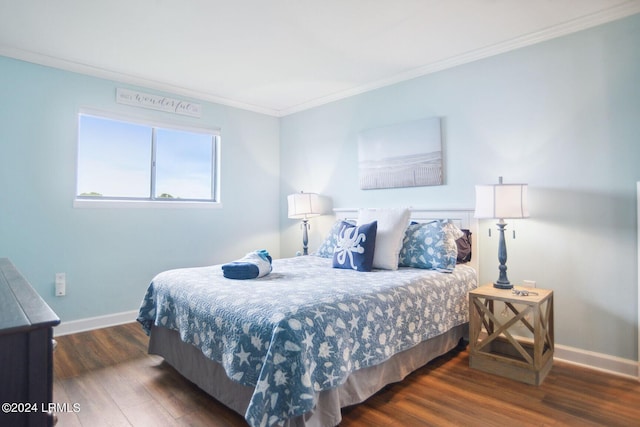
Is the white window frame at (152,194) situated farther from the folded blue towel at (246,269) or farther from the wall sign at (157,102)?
the folded blue towel at (246,269)

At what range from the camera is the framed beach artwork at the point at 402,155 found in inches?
126

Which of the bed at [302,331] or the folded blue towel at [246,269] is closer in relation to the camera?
the bed at [302,331]

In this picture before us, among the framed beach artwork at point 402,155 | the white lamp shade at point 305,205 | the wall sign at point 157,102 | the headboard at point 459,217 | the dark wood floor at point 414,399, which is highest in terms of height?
the wall sign at point 157,102

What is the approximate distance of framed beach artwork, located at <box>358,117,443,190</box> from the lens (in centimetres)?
320

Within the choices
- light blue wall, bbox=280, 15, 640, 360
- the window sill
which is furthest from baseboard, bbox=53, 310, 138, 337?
light blue wall, bbox=280, 15, 640, 360

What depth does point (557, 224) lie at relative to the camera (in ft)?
8.41

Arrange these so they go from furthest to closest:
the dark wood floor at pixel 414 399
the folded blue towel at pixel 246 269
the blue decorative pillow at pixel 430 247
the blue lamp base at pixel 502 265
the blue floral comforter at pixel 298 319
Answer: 1. the blue decorative pillow at pixel 430 247
2. the blue lamp base at pixel 502 265
3. the folded blue towel at pixel 246 269
4. the dark wood floor at pixel 414 399
5. the blue floral comforter at pixel 298 319

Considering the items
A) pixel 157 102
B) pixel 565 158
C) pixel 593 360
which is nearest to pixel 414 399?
pixel 593 360

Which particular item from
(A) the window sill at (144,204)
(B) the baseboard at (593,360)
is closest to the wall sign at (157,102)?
(A) the window sill at (144,204)

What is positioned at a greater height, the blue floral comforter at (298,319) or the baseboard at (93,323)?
the blue floral comforter at (298,319)

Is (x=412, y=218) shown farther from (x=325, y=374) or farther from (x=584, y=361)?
(x=325, y=374)

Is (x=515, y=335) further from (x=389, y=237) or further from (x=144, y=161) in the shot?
(x=144, y=161)

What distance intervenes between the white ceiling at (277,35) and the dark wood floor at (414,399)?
2.35 m

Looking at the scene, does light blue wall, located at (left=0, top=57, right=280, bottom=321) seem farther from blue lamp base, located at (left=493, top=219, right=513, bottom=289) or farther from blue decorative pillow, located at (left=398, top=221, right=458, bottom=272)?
blue lamp base, located at (left=493, top=219, right=513, bottom=289)
